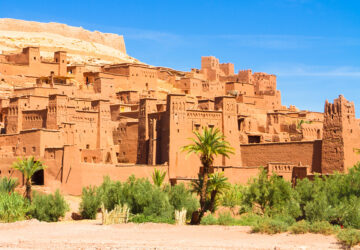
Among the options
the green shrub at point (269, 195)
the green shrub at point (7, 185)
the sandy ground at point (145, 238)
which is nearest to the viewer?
the sandy ground at point (145, 238)

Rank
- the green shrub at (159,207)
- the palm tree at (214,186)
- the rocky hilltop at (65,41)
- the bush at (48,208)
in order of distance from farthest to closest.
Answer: the rocky hilltop at (65,41)
the bush at (48,208)
the palm tree at (214,186)
the green shrub at (159,207)

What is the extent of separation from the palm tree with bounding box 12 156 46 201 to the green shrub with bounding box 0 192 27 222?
7.88 ft

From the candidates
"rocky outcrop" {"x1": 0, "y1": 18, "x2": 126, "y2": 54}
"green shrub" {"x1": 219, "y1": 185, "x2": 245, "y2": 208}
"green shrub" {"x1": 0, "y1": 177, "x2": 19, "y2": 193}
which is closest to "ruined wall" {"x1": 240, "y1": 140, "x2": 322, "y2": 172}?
"green shrub" {"x1": 219, "y1": 185, "x2": 245, "y2": 208}

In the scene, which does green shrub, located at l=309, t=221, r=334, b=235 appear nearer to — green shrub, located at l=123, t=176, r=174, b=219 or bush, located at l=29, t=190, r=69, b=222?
green shrub, located at l=123, t=176, r=174, b=219

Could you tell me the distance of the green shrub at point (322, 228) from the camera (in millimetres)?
26850

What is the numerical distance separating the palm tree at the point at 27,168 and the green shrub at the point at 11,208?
2401mm

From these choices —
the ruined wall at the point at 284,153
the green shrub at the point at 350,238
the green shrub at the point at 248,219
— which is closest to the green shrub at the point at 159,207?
the green shrub at the point at 248,219

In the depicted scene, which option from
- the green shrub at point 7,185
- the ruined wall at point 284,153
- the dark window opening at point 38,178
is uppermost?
the ruined wall at point 284,153

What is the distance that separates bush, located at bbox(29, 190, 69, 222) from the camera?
3719 cm

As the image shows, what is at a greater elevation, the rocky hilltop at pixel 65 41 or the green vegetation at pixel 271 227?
the rocky hilltop at pixel 65 41

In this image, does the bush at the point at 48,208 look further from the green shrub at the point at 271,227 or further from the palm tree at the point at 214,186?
the green shrub at the point at 271,227

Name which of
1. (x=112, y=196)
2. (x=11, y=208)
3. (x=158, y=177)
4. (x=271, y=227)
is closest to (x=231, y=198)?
(x=158, y=177)

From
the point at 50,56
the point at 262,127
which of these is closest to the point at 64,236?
the point at 262,127

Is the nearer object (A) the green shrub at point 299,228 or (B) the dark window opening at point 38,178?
(A) the green shrub at point 299,228
